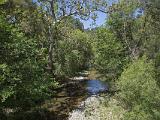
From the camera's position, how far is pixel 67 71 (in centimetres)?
6247

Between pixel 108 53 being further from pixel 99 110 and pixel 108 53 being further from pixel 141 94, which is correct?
pixel 141 94

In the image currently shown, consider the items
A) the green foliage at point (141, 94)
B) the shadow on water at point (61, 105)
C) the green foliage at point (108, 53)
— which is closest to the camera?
the green foliage at point (141, 94)

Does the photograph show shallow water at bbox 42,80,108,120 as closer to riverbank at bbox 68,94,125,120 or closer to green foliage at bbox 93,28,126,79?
riverbank at bbox 68,94,125,120

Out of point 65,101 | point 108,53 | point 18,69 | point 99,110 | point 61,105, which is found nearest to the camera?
point 18,69

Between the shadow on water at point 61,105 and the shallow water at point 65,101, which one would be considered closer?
the shadow on water at point 61,105

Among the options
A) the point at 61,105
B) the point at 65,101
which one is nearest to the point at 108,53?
the point at 65,101

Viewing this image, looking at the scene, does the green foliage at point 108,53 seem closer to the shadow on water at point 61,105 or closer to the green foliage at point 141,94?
the shadow on water at point 61,105

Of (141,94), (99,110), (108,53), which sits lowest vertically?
(99,110)

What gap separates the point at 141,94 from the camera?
29.7 meters

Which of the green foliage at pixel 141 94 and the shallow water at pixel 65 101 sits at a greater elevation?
the green foliage at pixel 141 94

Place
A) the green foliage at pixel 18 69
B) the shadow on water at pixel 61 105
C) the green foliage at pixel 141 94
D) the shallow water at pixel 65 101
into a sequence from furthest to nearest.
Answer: the shallow water at pixel 65 101
the shadow on water at pixel 61 105
the green foliage at pixel 18 69
the green foliage at pixel 141 94

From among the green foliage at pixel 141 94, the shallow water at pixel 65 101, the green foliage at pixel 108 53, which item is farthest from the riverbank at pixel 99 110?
the green foliage at pixel 108 53

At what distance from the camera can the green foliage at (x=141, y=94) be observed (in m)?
28.5

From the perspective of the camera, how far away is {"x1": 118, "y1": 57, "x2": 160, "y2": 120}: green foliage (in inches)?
1121
